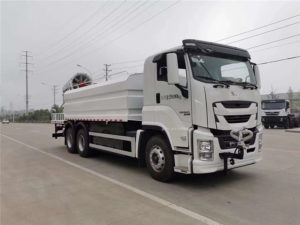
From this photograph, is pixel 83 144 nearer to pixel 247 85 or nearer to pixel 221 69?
pixel 221 69

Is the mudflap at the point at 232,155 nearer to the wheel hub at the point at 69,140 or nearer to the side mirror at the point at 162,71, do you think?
the side mirror at the point at 162,71

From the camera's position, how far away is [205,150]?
5.03 meters

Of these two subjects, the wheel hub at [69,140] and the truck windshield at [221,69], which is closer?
the truck windshield at [221,69]

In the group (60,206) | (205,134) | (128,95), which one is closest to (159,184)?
(205,134)

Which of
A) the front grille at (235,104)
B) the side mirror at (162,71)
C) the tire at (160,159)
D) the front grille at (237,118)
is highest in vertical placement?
the side mirror at (162,71)

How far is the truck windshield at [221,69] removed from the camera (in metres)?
5.27

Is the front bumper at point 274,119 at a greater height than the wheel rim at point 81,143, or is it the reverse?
the front bumper at point 274,119

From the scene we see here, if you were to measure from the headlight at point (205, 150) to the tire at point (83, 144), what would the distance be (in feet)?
17.1

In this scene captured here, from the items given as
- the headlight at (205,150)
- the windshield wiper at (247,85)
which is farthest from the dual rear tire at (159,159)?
the windshield wiper at (247,85)

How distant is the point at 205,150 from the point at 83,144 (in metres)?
5.64

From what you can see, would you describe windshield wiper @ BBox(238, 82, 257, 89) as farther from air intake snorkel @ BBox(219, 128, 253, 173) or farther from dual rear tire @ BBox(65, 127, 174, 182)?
dual rear tire @ BBox(65, 127, 174, 182)

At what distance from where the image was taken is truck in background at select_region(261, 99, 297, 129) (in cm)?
2333

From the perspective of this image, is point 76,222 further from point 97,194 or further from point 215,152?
point 215,152

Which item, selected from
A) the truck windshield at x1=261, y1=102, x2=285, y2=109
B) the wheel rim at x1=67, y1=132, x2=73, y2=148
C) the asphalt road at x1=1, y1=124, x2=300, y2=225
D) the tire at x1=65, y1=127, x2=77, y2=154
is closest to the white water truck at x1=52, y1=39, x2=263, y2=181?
the asphalt road at x1=1, y1=124, x2=300, y2=225
